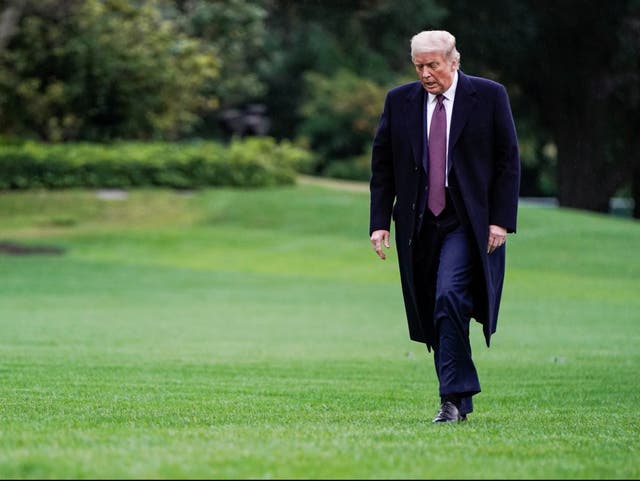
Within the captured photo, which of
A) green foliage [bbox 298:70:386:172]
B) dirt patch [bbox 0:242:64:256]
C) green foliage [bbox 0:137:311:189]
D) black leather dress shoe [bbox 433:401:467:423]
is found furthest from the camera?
green foliage [bbox 298:70:386:172]

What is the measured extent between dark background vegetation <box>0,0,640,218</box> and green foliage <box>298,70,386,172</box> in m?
7.19

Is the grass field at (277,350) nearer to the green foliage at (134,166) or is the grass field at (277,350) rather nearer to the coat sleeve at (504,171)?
the green foliage at (134,166)

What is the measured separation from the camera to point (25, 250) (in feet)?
95.8

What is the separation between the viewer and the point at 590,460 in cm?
559

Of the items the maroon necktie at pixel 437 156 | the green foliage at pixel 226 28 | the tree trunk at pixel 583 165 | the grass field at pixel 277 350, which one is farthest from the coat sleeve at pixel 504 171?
the tree trunk at pixel 583 165

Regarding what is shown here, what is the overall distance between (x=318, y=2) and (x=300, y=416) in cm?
3259

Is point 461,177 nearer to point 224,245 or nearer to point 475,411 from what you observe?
point 475,411

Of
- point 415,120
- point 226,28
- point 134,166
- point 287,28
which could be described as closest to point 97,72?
point 134,166

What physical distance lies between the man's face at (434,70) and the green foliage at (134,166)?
27631 mm

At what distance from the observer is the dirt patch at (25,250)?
1131 inches

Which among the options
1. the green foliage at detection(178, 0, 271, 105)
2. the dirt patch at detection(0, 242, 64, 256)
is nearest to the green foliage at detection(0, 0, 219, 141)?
the green foliage at detection(178, 0, 271, 105)

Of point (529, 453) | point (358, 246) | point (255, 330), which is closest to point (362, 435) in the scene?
point (529, 453)

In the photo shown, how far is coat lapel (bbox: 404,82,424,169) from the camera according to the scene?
7398 millimetres

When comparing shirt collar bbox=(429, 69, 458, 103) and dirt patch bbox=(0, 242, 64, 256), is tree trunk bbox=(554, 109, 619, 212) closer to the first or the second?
dirt patch bbox=(0, 242, 64, 256)
